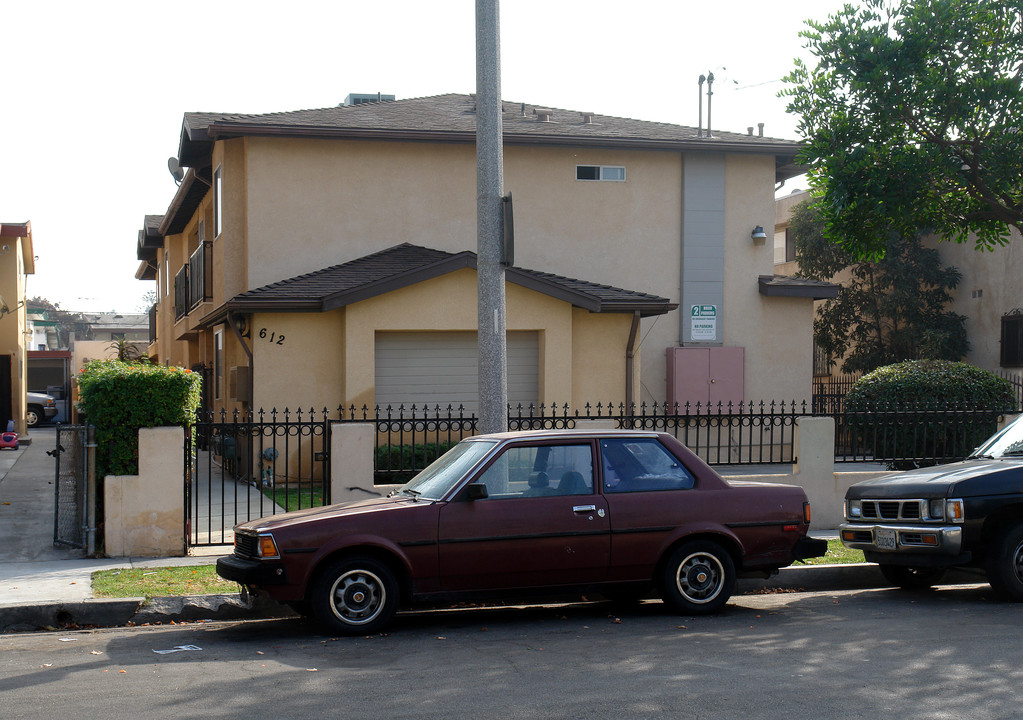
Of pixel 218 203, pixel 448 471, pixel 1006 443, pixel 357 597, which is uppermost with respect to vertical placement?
pixel 218 203

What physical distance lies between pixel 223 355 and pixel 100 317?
280 feet

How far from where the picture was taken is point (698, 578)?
8516mm

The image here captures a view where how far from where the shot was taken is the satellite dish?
25.4m

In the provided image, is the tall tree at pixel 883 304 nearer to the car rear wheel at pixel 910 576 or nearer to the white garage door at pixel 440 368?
the white garage door at pixel 440 368

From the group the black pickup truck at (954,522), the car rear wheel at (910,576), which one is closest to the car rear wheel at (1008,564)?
the black pickup truck at (954,522)

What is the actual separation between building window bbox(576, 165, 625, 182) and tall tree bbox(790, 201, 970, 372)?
708 centimetres

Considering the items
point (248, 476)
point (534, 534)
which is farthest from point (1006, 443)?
point (248, 476)

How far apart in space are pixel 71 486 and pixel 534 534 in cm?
622

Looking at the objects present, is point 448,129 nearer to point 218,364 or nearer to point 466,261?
point 466,261

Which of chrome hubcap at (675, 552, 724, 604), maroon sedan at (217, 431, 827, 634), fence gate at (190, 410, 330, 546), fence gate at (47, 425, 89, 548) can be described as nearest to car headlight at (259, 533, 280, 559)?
maroon sedan at (217, 431, 827, 634)

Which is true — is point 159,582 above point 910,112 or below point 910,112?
below

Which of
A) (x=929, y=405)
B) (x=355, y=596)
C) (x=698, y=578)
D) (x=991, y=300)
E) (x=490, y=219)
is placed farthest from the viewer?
(x=991, y=300)

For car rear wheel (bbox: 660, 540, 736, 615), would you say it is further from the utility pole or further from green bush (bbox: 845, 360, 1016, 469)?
green bush (bbox: 845, 360, 1016, 469)

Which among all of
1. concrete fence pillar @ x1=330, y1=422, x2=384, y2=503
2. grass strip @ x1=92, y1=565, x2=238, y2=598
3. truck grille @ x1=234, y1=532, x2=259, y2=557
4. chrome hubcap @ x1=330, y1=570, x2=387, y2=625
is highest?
concrete fence pillar @ x1=330, y1=422, x2=384, y2=503
